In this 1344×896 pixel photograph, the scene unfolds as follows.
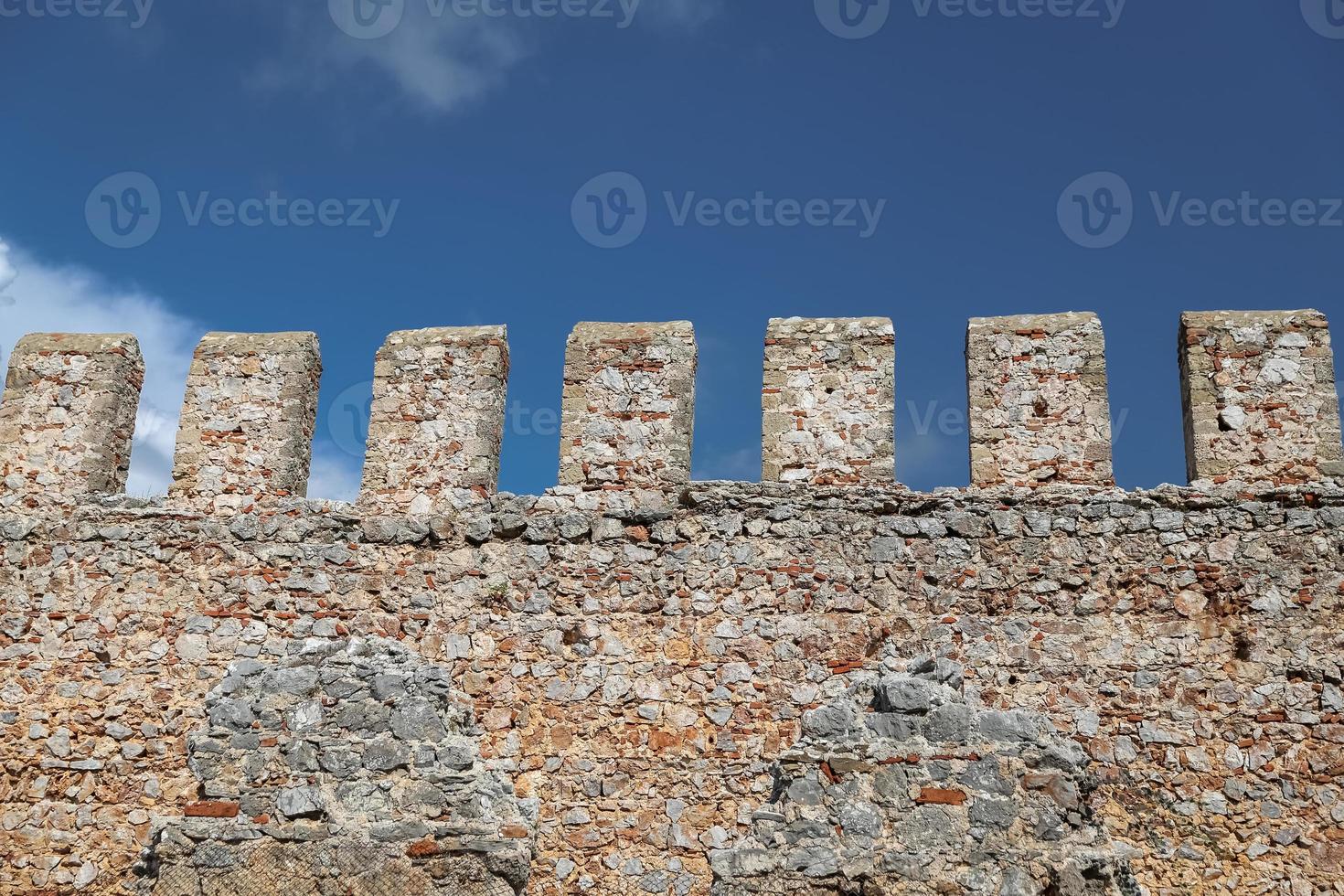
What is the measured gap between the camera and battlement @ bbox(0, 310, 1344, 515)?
8633mm

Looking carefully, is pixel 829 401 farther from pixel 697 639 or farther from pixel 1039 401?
pixel 697 639

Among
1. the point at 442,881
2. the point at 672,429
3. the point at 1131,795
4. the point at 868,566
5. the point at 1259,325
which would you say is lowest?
the point at 442,881

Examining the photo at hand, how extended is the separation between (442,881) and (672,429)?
11.7 ft

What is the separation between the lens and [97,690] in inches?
340

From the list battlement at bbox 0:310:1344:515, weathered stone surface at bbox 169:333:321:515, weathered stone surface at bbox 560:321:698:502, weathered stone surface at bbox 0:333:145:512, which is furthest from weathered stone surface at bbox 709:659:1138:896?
weathered stone surface at bbox 0:333:145:512

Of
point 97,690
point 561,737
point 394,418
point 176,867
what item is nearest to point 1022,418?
point 561,737

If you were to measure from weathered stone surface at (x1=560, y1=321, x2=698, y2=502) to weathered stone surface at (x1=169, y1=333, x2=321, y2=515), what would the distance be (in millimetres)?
1993

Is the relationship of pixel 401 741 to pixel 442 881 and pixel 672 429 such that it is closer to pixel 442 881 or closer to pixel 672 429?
pixel 442 881

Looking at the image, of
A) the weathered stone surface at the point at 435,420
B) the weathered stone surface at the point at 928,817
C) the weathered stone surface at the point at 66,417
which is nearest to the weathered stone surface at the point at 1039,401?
the weathered stone surface at the point at 928,817

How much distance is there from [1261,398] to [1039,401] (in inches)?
58.7

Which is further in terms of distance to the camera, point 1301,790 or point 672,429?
point 672,429

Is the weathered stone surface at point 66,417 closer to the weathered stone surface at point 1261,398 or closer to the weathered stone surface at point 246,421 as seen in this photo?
the weathered stone surface at point 246,421

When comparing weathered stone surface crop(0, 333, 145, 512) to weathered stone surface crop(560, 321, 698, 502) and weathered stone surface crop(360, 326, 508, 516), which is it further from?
weathered stone surface crop(560, 321, 698, 502)

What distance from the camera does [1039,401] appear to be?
28.7 ft
